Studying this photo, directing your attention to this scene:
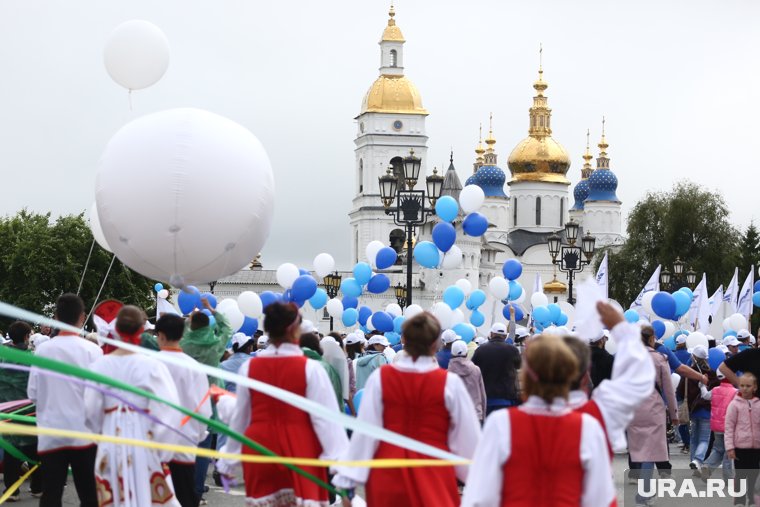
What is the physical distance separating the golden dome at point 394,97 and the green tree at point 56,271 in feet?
166

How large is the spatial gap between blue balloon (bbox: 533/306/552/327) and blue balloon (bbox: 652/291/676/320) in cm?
306

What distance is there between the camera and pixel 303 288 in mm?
19906

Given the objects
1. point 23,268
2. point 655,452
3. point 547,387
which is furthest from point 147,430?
point 23,268

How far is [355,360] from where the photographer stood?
17203 millimetres

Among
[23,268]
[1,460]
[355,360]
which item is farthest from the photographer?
[23,268]

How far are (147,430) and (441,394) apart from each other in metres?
2.63

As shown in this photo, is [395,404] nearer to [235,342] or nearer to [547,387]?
[547,387]

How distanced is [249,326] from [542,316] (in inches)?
381

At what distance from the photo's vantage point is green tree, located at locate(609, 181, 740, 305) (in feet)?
240

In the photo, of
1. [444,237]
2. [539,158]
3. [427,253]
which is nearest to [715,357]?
[444,237]

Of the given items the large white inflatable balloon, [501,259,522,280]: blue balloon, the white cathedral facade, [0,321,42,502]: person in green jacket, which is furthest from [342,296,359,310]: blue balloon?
the white cathedral facade

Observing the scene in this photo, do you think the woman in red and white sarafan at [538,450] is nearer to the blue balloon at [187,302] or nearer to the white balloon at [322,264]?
the blue balloon at [187,302]

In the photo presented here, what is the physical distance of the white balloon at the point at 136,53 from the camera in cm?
1264

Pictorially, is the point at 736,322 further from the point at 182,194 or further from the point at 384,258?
the point at 182,194
